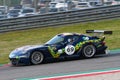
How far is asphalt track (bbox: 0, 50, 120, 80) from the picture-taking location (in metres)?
10.9

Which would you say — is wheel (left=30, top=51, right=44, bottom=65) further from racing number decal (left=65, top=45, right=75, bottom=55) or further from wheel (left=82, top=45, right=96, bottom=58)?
wheel (left=82, top=45, right=96, bottom=58)

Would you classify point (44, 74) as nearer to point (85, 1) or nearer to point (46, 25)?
point (46, 25)

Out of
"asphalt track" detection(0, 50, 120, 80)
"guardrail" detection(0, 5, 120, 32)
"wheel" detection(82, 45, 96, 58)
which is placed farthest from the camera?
"guardrail" detection(0, 5, 120, 32)

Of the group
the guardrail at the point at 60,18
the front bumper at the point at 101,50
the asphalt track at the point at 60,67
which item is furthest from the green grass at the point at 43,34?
the asphalt track at the point at 60,67

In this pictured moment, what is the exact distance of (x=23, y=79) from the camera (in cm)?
1004

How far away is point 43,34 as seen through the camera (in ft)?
65.4

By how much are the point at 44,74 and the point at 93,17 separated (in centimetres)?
1093

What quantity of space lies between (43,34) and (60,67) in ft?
26.8

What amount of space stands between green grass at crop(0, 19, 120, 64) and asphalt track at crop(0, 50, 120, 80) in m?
3.55

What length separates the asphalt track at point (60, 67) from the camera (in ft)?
35.7

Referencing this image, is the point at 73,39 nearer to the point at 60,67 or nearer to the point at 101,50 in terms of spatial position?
the point at 101,50

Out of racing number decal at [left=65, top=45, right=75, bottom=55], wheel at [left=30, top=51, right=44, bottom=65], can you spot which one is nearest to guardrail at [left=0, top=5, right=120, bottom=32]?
wheel at [left=30, top=51, right=44, bottom=65]

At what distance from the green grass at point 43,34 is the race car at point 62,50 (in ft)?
9.46

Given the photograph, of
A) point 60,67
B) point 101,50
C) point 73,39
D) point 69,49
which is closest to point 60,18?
point 73,39
